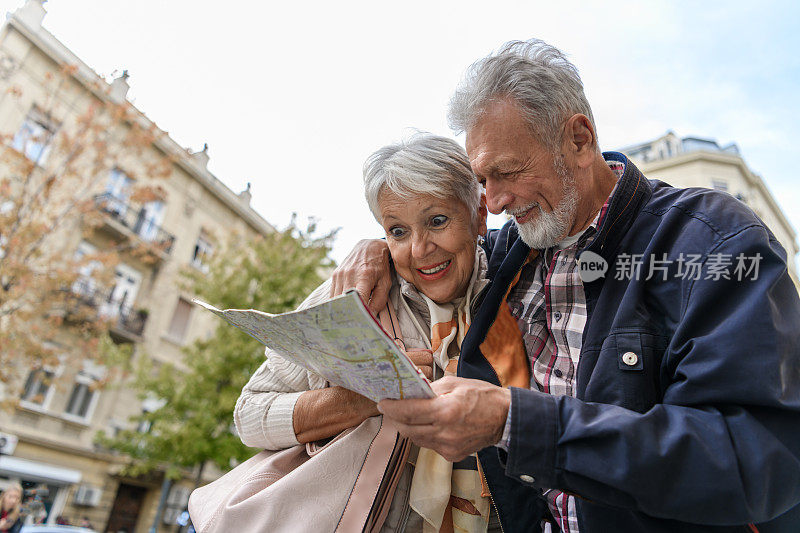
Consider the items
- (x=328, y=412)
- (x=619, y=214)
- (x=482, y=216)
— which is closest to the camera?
(x=619, y=214)

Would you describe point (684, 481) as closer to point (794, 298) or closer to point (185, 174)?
point (794, 298)

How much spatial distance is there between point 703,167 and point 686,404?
25243 mm

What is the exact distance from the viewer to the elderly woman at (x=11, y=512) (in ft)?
24.4

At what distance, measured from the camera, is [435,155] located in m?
2.18

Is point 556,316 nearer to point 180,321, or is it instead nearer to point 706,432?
point 706,432

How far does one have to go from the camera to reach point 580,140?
80.0 inches

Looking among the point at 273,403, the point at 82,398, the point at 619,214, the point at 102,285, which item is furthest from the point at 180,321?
the point at 619,214

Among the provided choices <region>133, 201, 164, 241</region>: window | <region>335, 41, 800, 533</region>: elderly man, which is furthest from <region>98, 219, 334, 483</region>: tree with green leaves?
<region>335, 41, 800, 533</region>: elderly man

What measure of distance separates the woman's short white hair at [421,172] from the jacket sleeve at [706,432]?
1.02 meters

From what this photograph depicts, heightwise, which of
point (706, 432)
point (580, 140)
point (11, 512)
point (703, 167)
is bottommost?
point (11, 512)

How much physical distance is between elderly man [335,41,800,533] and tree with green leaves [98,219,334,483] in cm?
933

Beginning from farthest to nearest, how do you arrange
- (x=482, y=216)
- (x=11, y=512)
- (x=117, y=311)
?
(x=117, y=311) < (x=11, y=512) < (x=482, y=216)

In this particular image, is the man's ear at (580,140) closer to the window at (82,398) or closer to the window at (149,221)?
the window at (82,398)

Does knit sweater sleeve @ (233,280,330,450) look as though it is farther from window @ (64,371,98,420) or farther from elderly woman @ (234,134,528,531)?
window @ (64,371,98,420)
